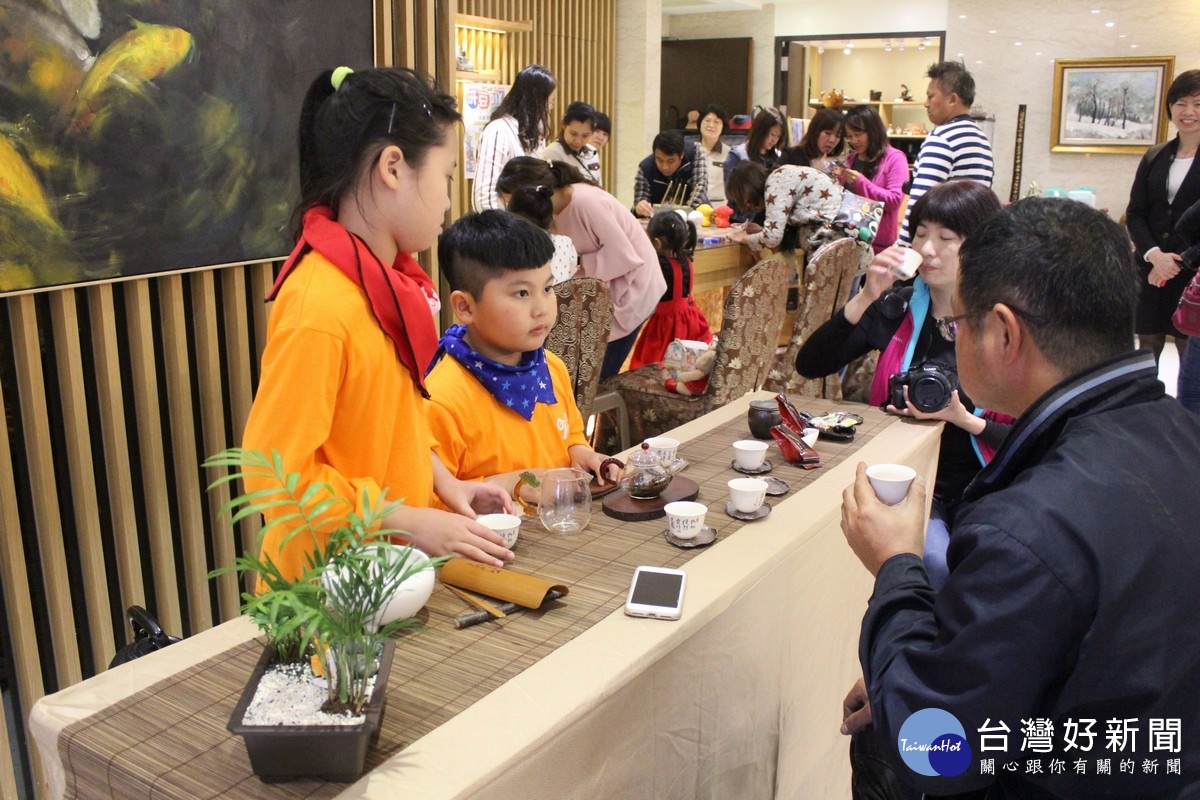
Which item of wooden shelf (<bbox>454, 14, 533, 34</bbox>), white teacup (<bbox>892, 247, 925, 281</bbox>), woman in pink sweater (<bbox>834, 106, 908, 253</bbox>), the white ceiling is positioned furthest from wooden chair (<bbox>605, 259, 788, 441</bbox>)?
the white ceiling

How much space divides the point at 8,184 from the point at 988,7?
30.7 feet

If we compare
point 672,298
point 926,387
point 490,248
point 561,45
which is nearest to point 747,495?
point 490,248

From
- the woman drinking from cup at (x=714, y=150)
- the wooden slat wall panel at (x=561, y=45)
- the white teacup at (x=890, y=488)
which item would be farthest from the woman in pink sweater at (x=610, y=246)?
the woman drinking from cup at (x=714, y=150)

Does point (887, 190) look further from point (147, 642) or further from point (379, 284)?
point (147, 642)

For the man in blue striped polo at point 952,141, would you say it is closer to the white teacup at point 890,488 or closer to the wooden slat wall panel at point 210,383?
the wooden slat wall panel at point 210,383

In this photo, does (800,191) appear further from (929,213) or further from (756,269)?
(929,213)

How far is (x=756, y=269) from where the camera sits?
3383 millimetres

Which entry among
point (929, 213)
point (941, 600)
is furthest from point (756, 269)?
point (941, 600)

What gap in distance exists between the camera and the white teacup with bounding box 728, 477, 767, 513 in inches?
71.6

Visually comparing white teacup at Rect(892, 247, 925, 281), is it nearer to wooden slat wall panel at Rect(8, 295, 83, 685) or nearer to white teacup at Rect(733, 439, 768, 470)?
white teacup at Rect(733, 439, 768, 470)

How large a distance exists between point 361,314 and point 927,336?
168cm

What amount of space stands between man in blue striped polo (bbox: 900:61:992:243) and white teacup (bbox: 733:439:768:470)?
9.44ft

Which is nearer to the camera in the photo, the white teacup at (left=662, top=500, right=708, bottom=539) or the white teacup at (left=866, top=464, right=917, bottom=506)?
the white teacup at (left=866, top=464, right=917, bottom=506)

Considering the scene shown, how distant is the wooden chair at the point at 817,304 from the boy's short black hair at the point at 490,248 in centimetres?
163
